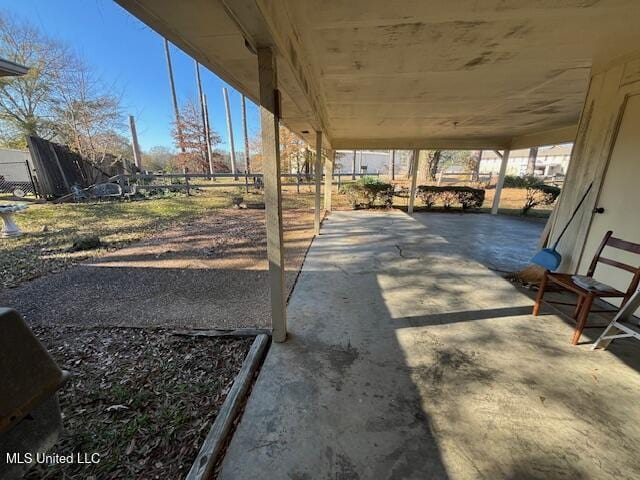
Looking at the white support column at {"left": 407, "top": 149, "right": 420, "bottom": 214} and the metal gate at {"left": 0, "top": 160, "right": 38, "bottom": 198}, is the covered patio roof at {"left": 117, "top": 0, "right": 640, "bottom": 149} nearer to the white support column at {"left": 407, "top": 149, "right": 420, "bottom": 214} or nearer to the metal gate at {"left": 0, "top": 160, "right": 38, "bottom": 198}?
the white support column at {"left": 407, "top": 149, "right": 420, "bottom": 214}

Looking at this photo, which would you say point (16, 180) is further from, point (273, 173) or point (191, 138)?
point (273, 173)

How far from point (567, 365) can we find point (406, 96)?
141 inches

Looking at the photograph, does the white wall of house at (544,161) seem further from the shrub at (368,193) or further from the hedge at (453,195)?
the shrub at (368,193)

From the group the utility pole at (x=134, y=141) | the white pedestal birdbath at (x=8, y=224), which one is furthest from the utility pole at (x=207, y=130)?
the white pedestal birdbath at (x=8, y=224)

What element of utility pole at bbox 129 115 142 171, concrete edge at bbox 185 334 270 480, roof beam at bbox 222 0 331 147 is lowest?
concrete edge at bbox 185 334 270 480

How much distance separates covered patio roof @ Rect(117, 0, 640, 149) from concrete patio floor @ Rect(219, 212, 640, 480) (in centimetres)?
215

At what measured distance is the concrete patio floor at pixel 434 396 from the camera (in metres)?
1.31

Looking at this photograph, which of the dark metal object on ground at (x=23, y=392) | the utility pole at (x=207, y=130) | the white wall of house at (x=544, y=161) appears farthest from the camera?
the white wall of house at (x=544, y=161)

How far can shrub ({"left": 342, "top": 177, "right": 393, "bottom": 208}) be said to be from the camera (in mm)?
9516

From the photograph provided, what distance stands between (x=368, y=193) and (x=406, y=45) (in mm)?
7372

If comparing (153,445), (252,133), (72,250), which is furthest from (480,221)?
(252,133)

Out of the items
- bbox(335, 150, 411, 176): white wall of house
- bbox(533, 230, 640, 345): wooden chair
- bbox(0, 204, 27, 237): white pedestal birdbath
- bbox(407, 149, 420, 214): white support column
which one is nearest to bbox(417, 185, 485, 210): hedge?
bbox(407, 149, 420, 214): white support column

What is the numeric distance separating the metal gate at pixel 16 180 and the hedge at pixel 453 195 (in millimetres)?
13735

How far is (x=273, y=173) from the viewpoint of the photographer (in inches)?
73.2
